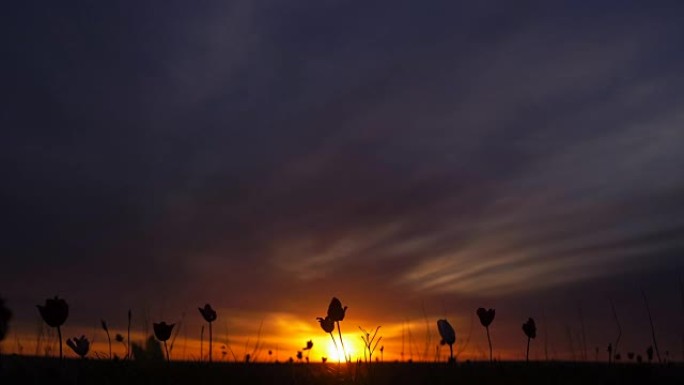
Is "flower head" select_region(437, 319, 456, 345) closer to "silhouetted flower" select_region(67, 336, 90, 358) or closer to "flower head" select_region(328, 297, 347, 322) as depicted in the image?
"flower head" select_region(328, 297, 347, 322)

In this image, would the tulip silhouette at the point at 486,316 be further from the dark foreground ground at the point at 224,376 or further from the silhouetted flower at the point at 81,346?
the silhouetted flower at the point at 81,346

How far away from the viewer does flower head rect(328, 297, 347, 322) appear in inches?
359

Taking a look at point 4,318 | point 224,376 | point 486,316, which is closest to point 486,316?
point 486,316

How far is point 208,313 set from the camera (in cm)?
1145

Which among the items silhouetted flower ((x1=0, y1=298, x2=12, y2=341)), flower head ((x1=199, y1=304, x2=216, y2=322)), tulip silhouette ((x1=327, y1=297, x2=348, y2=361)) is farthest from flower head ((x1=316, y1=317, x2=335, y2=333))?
silhouetted flower ((x1=0, y1=298, x2=12, y2=341))

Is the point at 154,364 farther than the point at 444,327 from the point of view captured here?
Yes

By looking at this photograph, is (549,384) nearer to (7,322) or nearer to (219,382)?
(219,382)

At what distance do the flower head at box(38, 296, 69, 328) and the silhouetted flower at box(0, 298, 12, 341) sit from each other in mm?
5620

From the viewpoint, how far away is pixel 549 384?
9.82 m

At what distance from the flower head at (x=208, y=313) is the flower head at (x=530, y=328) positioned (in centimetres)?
499

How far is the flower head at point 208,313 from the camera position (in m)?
11.4

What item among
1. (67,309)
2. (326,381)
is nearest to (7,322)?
(67,309)

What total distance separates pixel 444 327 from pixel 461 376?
1447 millimetres

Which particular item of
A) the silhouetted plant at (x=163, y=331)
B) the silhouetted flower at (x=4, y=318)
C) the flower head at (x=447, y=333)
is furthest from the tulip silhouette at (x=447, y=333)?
the silhouetted flower at (x=4, y=318)
